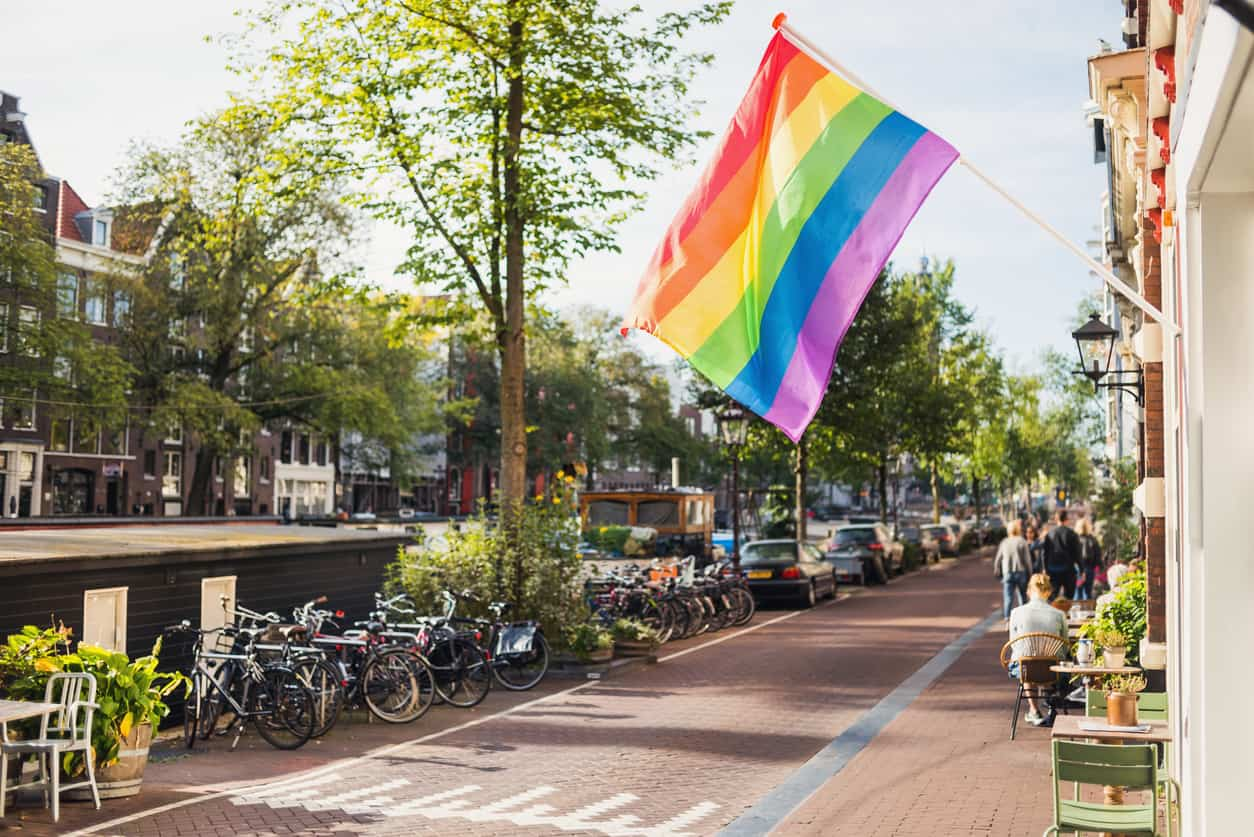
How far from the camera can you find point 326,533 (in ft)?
63.4

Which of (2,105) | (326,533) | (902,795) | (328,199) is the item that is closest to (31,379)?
(328,199)

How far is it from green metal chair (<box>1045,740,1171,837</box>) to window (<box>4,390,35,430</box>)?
34.0m

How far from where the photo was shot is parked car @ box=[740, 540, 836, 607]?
2839 centimetres

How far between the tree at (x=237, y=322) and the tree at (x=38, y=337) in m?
2.88

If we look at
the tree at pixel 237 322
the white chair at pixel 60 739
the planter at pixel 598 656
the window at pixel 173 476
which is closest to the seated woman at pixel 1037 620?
the planter at pixel 598 656

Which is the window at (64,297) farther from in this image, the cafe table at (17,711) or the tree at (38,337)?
the cafe table at (17,711)

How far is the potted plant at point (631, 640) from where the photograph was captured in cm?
1973

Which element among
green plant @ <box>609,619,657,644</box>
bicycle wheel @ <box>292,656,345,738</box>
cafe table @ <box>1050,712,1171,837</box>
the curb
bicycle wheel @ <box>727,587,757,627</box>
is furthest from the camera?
bicycle wheel @ <box>727,587,757,627</box>

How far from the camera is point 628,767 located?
37.8ft

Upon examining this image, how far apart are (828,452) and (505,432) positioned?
67.6 ft

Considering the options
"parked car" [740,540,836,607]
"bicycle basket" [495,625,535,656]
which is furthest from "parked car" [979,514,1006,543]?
"bicycle basket" [495,625,535,656]

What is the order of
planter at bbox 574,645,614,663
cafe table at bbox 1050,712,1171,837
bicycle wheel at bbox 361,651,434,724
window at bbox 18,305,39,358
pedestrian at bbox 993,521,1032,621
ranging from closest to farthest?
1. cafe table at bbox 1050,712,1171,837
2. bicycle wheel at bbox 361,651,434,724
3. planter at bbox 574,645,614,663
4. pedestrian at bbox 993,521,1032,621
5. window at bbox 18,305,39,358

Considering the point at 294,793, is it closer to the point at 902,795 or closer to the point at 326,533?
the point at 902,795

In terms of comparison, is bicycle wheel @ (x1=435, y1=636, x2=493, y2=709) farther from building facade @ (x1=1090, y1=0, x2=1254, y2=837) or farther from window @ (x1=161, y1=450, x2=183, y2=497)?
window @ (x1=161, y1=450, x2=183, y2=497)
